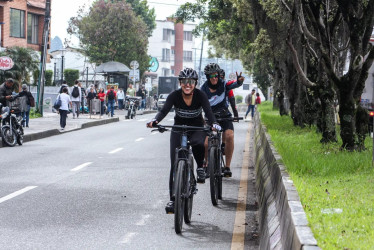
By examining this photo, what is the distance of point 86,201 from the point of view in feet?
36.4

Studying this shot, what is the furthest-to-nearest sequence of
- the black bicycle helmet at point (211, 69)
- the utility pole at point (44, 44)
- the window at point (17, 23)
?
the window at point (17, 23), the utility pole at point (44, 44), the black bicycle helmet at point (211, 69)

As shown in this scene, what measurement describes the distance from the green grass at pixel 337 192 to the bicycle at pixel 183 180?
1.20m

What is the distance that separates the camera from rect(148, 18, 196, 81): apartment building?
4754 inches

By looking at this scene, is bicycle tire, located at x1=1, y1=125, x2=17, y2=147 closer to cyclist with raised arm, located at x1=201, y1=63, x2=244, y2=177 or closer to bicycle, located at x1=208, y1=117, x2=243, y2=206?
cyclist with raised arm, located at x1=201, y1=63, x2=244, y2=177

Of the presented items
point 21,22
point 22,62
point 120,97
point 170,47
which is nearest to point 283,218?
point 22,62

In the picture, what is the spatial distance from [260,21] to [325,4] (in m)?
11.9

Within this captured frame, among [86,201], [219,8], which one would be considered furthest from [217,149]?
[219,8]

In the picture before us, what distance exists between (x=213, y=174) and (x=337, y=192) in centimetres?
236

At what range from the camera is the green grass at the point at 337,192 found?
582 cm

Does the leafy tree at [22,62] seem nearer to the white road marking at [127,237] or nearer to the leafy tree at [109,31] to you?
the leafy tree at [109,31]

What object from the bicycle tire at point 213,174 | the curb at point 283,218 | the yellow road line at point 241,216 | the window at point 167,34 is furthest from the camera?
the window at point 167,34

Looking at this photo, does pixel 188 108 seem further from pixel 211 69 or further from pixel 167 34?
pixel 167 34

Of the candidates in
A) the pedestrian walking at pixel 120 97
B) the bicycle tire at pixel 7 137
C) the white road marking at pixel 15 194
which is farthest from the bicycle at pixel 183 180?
the pedestrian walking at pixel 120 97

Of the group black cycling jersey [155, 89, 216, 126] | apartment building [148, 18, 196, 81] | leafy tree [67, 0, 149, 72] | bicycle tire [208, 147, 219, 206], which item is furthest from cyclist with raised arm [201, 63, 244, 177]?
apartment building [148, 18, 196, 81]
